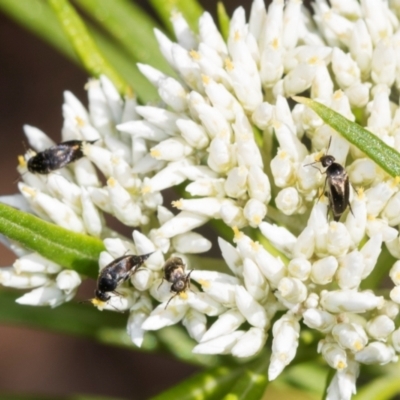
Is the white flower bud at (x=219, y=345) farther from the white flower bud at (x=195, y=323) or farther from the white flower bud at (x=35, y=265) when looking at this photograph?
the white flower bud at (x=35, y=265)

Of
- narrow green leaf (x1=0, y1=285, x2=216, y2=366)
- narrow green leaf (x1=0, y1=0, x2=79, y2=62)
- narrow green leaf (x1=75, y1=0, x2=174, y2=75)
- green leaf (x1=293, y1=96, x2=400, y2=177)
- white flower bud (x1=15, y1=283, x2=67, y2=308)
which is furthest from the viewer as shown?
narrow green leaf (x1=0, y1=0, x2=79, y2=62)

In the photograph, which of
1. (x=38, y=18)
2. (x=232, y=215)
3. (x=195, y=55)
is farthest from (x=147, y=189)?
(x=38, y=18)

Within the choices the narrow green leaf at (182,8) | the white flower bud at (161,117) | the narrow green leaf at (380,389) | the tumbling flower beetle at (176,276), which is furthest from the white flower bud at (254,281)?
the narrow green leaf at (182,8)

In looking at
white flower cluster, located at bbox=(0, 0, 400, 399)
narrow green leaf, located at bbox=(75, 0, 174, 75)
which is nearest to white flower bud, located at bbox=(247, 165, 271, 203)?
white flower cluster, located at bbox=(0, 0, 400, 399)

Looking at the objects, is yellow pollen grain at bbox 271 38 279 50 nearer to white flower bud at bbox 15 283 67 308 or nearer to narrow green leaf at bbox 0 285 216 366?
white flower bud at bbox 15 283 67 308

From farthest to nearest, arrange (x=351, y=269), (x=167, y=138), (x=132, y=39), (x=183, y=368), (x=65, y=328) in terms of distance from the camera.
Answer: (x=183, y=368) < (x=132, y=39) < (x=65, y=328) < (x=167, y=138) < (x=351, y=269)

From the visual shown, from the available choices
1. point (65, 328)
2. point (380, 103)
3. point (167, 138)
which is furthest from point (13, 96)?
point (380, 103)

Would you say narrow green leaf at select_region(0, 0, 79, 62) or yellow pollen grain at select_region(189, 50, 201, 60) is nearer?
yellow pollen grain at select_region(189, 50, 201, 60)

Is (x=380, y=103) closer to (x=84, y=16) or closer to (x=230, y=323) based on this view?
(x=230, y=323)
